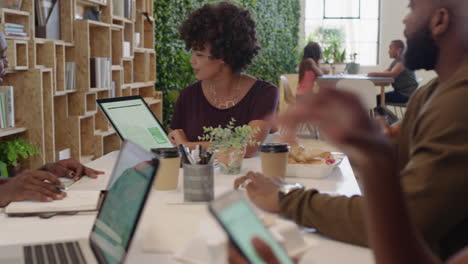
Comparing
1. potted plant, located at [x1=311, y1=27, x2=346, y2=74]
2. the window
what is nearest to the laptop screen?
potted plant, located at [x1=311, y1=27, x2=346, y2=74]

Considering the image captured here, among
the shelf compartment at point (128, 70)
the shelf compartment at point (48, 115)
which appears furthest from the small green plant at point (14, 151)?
the shelf compartment at point (128, 70)

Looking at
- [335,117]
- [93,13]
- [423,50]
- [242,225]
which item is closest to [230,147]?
[423,50]

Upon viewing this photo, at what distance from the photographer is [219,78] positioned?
112 inches

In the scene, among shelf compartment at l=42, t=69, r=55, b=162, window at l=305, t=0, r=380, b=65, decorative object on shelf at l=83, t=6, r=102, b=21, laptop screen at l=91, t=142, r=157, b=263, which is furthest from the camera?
window at l=305, t=0, r=380, b=65

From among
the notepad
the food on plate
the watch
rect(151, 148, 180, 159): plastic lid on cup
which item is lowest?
the notepad

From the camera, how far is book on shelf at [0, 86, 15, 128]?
12.3ft

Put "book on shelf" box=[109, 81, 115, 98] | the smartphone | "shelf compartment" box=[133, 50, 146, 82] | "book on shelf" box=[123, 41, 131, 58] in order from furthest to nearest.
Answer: "shelf compartment" box=[133, 50, 146, 82], "book on shelf" box=[123, 41, 131, 58], "book on shelf" box=[109, 81, 115, 98], the smartphone

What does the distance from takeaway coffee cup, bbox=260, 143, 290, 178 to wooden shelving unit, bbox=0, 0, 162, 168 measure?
97.5 inches

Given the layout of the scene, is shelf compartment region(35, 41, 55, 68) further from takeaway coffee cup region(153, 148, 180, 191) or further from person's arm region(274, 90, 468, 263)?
person's arm region(274, 90, 468, 263)

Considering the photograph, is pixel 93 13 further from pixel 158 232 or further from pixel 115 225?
pixel 115 225

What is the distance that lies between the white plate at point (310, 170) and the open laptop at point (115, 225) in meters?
0.83

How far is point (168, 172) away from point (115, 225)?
71cm

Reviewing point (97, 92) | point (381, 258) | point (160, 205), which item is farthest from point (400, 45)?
point (381, 258)

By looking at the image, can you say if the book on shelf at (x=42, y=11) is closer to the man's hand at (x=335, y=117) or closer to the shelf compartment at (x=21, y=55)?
the shelf compartment at (x=21, y=55)
